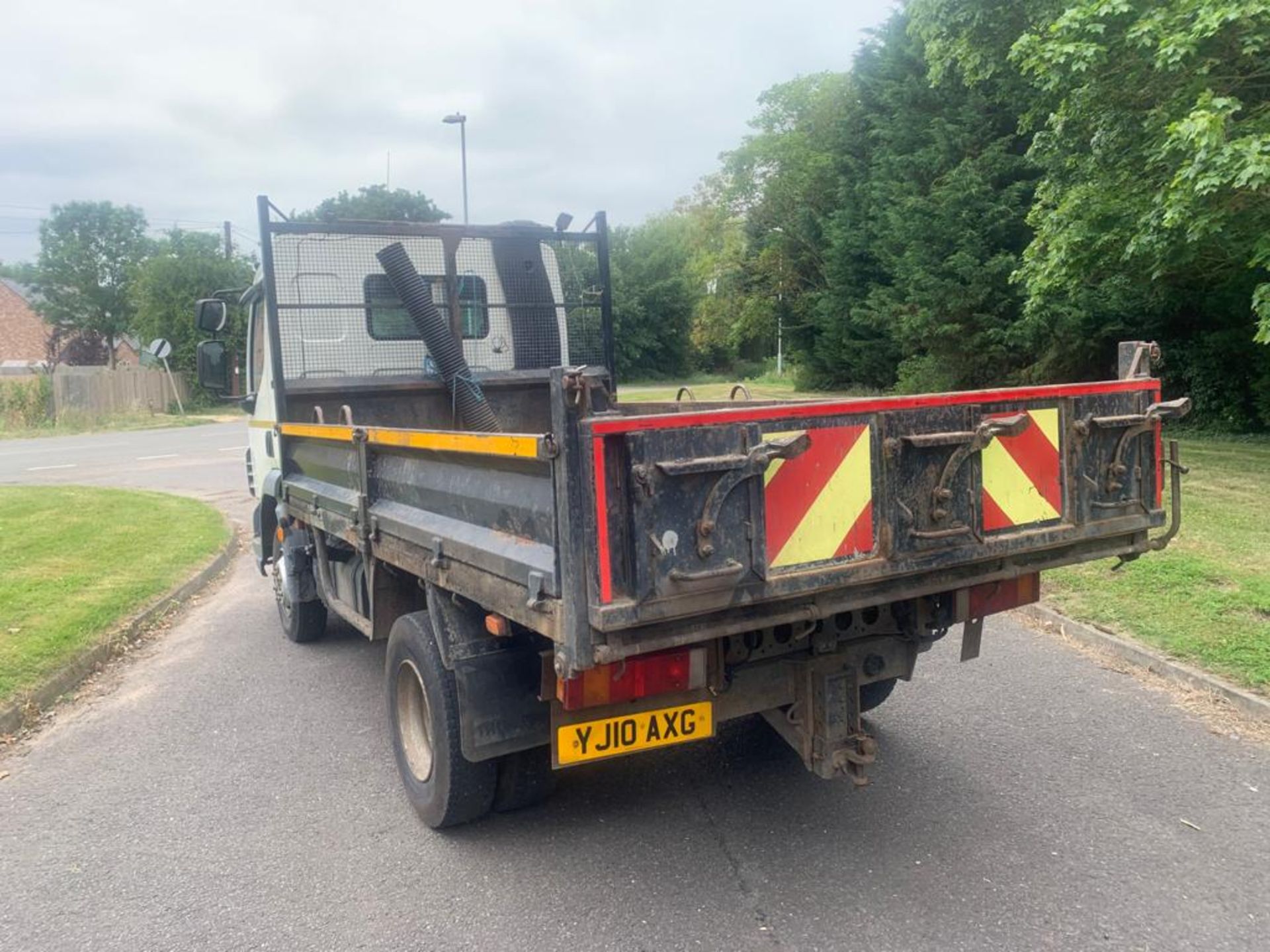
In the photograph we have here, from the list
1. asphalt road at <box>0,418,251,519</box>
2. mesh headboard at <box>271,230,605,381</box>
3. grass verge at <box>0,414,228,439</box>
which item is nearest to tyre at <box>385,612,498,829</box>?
mesh headboard at <box>271,230,605,381</box>

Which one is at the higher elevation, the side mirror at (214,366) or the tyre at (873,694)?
the side mirror at (214,366)

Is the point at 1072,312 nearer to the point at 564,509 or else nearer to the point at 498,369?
the point at 498,369

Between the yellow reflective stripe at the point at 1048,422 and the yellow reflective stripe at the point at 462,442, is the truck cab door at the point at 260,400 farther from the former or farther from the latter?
the yellow reflective stripe at the point at 1048,422

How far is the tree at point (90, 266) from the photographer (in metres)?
49.7

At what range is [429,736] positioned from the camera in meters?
3.96

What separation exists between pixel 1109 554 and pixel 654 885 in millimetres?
2149

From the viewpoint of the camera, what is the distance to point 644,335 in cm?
4984

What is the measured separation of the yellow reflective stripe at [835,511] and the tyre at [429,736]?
1436mm

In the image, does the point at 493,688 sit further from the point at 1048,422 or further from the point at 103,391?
the point at 103,391

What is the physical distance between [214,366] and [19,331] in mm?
59188

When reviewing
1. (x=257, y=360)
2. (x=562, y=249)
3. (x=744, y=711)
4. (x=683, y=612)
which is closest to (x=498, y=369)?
(x=562, y=249)

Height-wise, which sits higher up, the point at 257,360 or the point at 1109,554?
the point at 257,360

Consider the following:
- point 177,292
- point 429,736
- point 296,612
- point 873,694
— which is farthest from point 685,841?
point 177,292

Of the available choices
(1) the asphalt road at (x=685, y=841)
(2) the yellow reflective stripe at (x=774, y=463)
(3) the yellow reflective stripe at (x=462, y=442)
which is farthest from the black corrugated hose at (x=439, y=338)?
(2) the yellow reflective stripe at (x=774, y=463)
